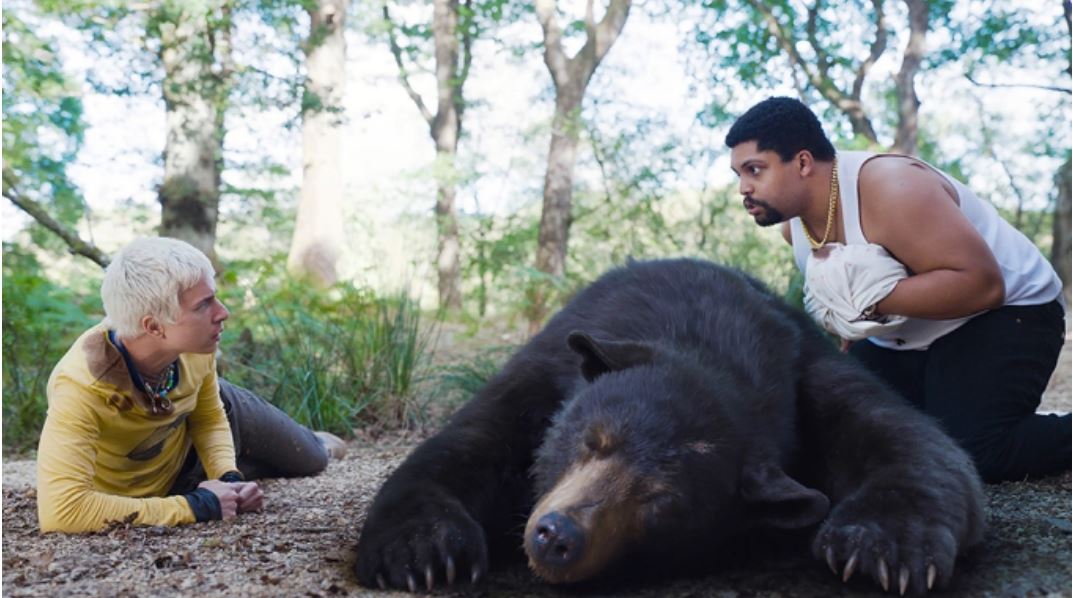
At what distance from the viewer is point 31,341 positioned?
825 cm

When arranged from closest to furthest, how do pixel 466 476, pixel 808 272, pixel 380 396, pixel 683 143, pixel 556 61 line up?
pixel 466 476 → pixel 808 272 → pixel 380 396 → pixel 556 61 → pixel 683 143

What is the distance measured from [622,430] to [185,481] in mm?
2554

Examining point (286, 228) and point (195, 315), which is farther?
point (286, 228)

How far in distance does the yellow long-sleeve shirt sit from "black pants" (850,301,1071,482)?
3.24m

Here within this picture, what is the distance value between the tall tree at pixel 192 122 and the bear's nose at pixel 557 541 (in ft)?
25.2

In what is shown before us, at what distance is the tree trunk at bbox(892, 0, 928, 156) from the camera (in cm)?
1403

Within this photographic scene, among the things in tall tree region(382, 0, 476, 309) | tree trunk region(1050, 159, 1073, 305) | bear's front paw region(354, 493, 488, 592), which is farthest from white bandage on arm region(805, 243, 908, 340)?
tall tree region(382, 0, 476, 309)

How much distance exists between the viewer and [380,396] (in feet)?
24.8

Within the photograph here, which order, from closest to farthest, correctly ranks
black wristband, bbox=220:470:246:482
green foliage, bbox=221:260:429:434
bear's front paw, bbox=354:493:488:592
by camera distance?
bear's front paw, bbox=354:493:488:592, black wristband, bbox=220:470:246:482, green foliage, bbox=221:260:429:434

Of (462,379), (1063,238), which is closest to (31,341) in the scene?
(462,379)

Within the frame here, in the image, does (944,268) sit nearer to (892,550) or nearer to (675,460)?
(892,550)

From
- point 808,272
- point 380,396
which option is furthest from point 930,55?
point 808,272

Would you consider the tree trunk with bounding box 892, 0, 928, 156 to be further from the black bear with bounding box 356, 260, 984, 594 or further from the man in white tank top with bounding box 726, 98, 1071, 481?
the black bear with bounding box 356, 260, 984, 594

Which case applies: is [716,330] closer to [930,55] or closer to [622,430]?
[622,430]
